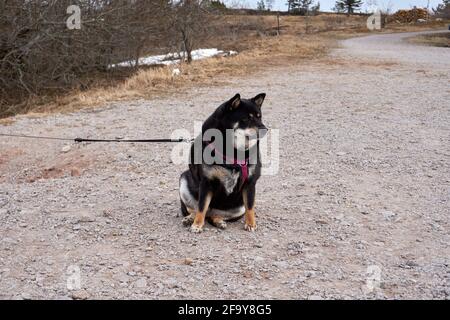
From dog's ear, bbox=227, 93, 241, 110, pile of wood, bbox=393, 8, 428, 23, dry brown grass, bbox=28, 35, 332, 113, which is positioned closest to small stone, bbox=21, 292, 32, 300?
dog's ear, bbox=227, 93, 241, 110

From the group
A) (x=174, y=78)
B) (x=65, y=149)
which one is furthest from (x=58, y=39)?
(x=65, y=149)

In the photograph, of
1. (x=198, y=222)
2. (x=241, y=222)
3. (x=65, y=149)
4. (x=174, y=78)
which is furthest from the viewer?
(x=174, y=78)

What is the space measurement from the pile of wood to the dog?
56.3 m

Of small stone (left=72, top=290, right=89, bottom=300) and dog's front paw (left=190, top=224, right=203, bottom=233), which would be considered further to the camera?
dog's front paw (left=190, top=224, right=203, bottom=233)

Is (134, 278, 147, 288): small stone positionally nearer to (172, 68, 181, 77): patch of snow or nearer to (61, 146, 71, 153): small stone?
(61, 146, 71, 153): small stone

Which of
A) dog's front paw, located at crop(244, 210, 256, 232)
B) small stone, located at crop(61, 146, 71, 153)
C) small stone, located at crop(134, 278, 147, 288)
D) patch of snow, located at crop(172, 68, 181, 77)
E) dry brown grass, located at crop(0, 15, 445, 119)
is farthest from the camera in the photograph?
patch of snow, located at crop(172, 68, 181, 77)

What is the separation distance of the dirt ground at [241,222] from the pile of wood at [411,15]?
162 ft

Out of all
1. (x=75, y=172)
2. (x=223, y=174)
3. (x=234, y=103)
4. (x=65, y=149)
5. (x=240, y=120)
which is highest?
(x=234, y=103)

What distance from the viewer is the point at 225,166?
4414 mm

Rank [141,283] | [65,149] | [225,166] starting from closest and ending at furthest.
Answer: [141,283]
[225,166]
[65,149]

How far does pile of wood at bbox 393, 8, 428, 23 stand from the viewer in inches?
2188

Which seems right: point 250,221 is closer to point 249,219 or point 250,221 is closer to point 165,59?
point 249,219

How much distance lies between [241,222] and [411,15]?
57.6 meters

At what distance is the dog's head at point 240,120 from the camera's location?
4293mm
